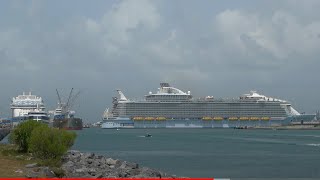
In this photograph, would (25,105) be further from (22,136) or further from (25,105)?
(22,136)

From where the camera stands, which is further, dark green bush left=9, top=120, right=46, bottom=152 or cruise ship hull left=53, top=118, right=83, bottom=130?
cruise ship hull left=53, top=118, right=83, bottom=130

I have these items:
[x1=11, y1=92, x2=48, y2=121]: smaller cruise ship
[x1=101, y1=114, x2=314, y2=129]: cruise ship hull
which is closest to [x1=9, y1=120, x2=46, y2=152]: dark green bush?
[x1=101, y1=114, x2=314, y2=129]: cruise ship hull

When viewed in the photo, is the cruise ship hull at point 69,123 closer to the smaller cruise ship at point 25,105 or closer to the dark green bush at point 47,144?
the smaller cruise ship at point 25,105

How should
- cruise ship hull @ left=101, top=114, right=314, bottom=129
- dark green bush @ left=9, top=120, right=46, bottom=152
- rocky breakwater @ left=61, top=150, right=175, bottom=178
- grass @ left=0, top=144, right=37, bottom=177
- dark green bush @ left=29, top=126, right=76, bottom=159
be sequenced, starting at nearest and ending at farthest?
grass @ left=0, top=144, right=37, bottom=177 < rocky breakwater @ left=61, top=150, right=175, bottom=178 < dark green bush @ left=29, top=126, right=76, bottom=159 < dark green bush @ left=9, top=120, right=46, bottom=152 < cruise ship hull @ left=101, top=114, right=314, bottom=129

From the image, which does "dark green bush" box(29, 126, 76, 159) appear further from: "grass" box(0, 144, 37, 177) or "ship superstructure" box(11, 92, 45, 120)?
"ship superstructure" box(11, 92, 45, 120)

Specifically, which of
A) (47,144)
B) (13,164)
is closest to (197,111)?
(47,144)
